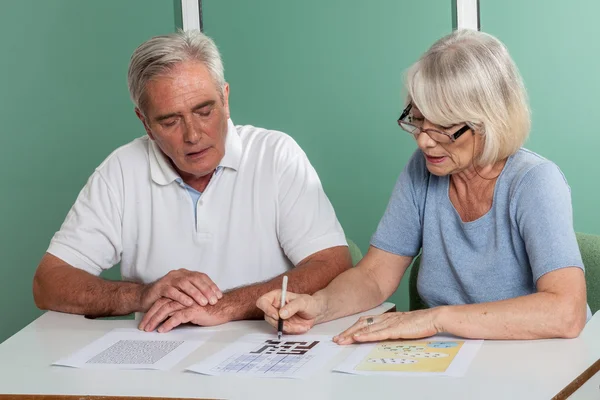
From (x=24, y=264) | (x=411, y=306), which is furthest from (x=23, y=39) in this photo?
(x=411, y=306)

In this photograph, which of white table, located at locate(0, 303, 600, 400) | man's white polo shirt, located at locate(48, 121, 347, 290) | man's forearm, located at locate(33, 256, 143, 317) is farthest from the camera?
man's white polo shirt, located at locate(48, 121, 347, 290)

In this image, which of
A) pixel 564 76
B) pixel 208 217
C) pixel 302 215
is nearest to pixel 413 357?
pixel 302 215

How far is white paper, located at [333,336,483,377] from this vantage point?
171 cm

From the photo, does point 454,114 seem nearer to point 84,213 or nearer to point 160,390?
point 160,390

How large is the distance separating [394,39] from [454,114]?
144 cm

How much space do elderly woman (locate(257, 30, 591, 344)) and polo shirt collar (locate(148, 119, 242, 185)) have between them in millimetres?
523

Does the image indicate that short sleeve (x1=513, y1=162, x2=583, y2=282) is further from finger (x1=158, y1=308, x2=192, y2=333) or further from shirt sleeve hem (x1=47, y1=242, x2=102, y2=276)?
shirt sleeve hem (x1=47, y1=242, x2=102, y2=276)

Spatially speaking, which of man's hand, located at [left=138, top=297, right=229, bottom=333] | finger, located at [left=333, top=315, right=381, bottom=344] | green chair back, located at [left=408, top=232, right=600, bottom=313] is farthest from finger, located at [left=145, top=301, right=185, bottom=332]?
green chair back, located at [left=408, top=232, right=600, bottom=313]

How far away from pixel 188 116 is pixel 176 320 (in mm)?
633

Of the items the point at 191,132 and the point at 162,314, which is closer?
the point at 162,314

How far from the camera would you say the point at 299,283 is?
2379 millimetres

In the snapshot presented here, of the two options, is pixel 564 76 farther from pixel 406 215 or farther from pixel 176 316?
pixel 176 316

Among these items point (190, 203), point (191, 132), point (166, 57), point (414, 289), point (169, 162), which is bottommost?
point (414, 289)

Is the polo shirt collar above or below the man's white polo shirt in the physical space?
above
